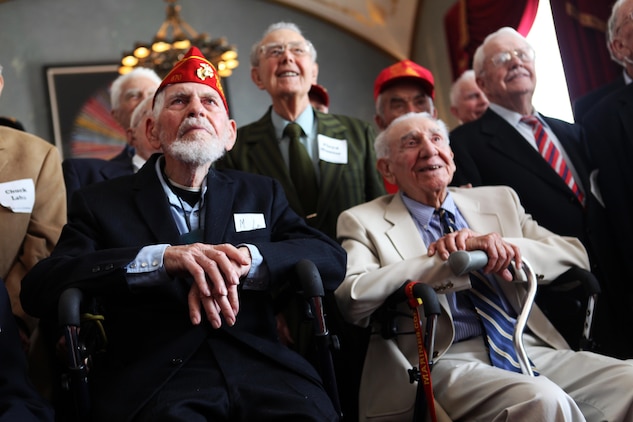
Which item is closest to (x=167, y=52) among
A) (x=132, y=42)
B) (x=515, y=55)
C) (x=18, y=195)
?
(x=132, y=42)

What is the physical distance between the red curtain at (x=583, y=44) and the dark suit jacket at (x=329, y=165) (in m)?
3.03

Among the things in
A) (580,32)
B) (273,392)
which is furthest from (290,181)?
(580,32)

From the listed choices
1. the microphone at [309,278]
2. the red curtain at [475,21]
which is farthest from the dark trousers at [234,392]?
the red curtain at [475,21]

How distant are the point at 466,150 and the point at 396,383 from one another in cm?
135

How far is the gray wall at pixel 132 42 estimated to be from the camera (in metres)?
9.11

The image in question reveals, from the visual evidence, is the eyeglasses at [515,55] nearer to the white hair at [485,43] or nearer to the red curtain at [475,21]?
the white hair at [485,43]

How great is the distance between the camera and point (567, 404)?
7.20 ft

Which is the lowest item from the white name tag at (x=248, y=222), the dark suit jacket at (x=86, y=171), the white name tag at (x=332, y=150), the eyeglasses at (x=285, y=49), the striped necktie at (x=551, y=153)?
the white name tag at (x=248, y=222)

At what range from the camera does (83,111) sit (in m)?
9.10

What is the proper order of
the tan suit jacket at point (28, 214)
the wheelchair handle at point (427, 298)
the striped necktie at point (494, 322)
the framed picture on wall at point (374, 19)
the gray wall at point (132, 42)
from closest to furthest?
the wheelchair handle at point (427, 298) < the striped necktie at point (494, 322) < the tan suit jacket at point (28, 214) < the gray wall at point (132, 42) < the framed picture on wall at point (374, 19)

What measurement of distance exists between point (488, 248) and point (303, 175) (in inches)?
41.7

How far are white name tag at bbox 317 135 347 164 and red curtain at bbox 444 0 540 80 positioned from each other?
13.5ft

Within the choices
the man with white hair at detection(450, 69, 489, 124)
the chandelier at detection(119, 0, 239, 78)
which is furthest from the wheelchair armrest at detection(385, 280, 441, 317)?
the chandelier at detection(119, 0, 239, 78)

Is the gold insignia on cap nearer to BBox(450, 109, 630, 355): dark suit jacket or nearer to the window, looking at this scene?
BBox(450, 109, 630, 355): dark suit jacket
